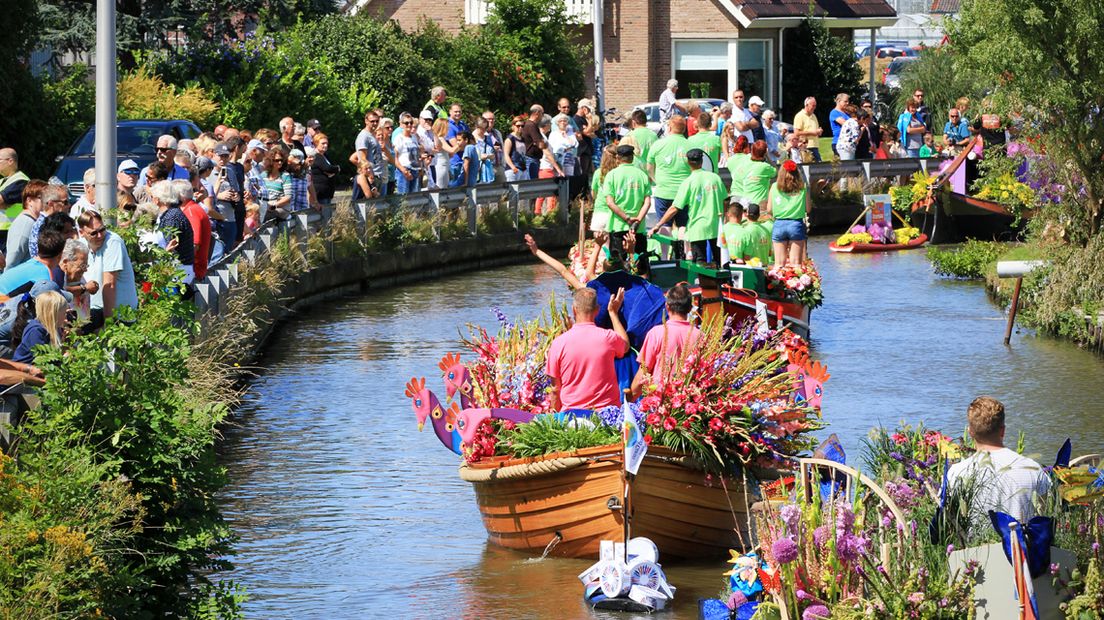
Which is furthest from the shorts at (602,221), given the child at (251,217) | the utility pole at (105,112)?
the utility pole at (105,112)

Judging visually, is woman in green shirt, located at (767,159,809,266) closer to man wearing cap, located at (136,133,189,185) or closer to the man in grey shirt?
man wearing cap, located at (136,133,189,185)

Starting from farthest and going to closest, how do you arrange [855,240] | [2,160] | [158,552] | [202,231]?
[855,240]
[202,231]
[2,160]
[158,552]

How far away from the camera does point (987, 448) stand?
8602 millimetres

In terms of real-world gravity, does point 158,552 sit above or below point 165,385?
below

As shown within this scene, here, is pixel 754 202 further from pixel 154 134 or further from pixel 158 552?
pixel 158 552

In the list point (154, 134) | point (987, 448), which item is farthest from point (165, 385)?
point (154, 134)

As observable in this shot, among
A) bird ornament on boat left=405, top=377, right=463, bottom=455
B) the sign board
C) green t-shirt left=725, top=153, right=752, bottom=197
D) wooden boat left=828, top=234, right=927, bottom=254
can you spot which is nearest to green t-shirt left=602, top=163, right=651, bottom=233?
green t-shirt left=725, top=153, right=752, bottom=197

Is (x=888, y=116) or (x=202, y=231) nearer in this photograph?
(x=202, y=231)

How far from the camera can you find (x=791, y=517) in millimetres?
8266

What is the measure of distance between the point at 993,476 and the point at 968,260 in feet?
60.7

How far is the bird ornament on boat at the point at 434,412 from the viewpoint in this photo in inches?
471

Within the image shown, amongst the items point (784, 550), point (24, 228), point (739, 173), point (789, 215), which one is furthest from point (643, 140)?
point (784, 550)

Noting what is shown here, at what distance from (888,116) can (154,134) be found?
3241cm

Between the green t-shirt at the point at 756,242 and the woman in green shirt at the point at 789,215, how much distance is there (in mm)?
506
